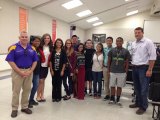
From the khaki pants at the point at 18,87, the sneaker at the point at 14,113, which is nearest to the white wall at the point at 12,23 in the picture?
the khaki pants at the point at 18,87

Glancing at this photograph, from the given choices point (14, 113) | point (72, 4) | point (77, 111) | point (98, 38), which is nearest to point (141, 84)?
point (77, 111)

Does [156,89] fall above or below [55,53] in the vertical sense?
below

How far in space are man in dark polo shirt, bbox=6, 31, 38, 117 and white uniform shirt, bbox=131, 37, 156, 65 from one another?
188 cm

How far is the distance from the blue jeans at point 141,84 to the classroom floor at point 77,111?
22cm

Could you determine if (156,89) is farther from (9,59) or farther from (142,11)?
(142,11)

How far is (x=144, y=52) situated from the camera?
11.6ft

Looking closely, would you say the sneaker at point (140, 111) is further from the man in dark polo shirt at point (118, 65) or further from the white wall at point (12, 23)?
the white wall at point (12, 23)

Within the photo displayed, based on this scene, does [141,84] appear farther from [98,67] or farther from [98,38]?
[98,38]

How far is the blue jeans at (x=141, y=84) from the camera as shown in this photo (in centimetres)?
353

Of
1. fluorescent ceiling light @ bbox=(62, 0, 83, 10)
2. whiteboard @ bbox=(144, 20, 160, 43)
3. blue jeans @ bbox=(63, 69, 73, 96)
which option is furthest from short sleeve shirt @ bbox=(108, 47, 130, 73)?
whiteboard @ bbox=(144, 20, 160, 43)

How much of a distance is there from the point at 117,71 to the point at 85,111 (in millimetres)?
1054

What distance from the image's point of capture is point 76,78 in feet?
14.8

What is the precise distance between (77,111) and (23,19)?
17.8ft

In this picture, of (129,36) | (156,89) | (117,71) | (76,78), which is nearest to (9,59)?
(76,78)
